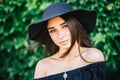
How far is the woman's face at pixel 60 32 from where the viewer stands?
378 centimetres

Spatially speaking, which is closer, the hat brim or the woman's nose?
the woman's nose

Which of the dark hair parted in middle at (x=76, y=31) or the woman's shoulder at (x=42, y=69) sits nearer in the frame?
the dark hair parted in middle at (x=76, y=31)

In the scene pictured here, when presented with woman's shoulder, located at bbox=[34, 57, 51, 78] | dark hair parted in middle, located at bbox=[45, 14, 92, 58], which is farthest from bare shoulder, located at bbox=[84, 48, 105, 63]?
woman's shoulder, located at bbox=[34, 57, 51, 78]

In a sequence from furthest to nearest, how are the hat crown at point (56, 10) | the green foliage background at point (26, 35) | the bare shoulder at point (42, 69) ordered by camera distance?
the green foliage background at point (26, 35) < the bare shoulder at point (42, 69) < the hat crown at point (56, 10)

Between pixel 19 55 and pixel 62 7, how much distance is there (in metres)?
2.24

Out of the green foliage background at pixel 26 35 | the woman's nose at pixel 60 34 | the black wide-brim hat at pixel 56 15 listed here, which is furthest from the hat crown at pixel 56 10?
the green foliage background at pixel 26 35

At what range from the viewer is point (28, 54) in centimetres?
579

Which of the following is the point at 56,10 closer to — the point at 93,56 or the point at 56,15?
the point at 56,15

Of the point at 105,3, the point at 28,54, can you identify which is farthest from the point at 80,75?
the point at 28,54

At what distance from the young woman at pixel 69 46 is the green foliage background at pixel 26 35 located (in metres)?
1.26

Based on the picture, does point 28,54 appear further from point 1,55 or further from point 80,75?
point 80,75

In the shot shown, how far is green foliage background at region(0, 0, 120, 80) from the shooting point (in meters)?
5.27

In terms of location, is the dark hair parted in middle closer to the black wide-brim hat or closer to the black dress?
the black wide-brim hat

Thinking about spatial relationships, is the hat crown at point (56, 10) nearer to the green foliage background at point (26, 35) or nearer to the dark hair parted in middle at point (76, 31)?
the dark hair parted in middle at point (76, 31)
